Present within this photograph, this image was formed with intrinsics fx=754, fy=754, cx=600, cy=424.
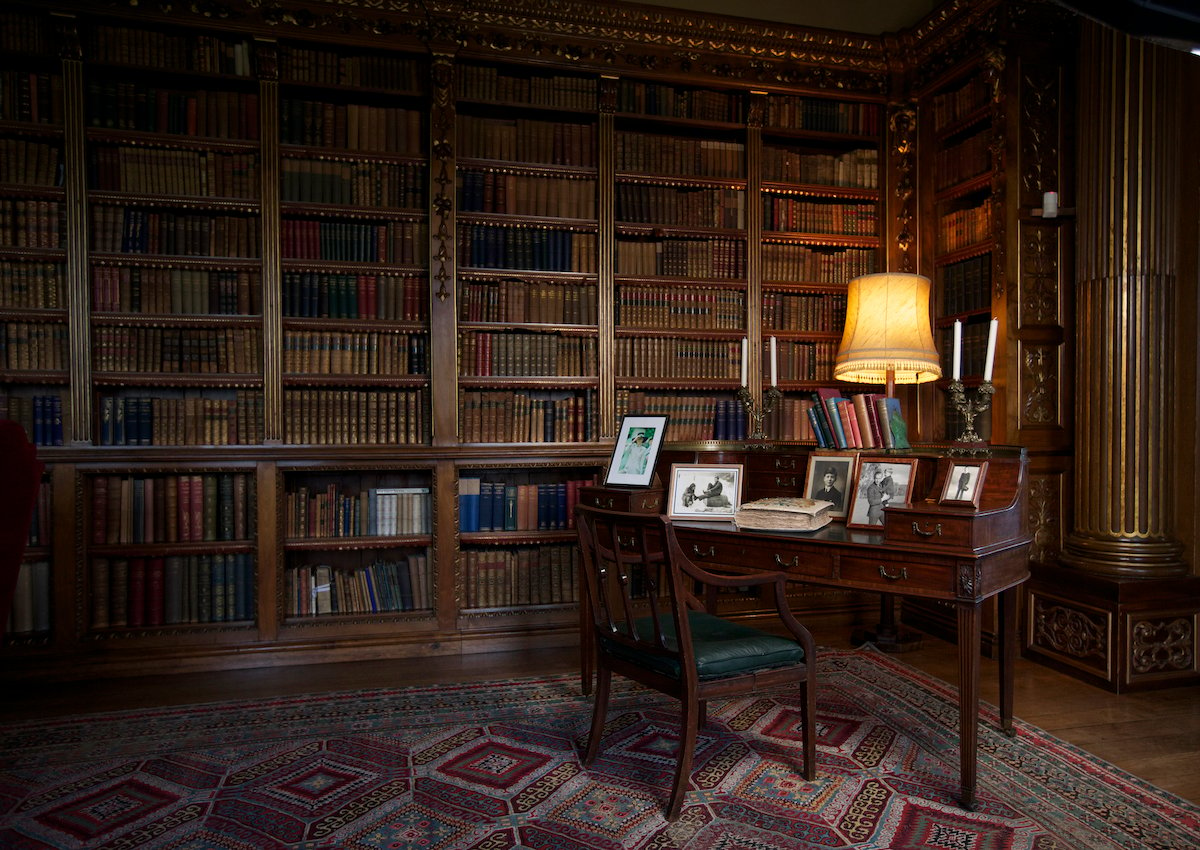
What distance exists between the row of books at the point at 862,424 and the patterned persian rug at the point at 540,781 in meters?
1.02

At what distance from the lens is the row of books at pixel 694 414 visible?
4133 millimetres

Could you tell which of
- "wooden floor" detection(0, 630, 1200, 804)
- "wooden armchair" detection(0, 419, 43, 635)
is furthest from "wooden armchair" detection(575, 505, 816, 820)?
"wooden armchair" detection(0, 419, 43, 635)

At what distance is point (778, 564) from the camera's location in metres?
2.42

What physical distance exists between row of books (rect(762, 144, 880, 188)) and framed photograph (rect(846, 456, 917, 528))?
7.37ft

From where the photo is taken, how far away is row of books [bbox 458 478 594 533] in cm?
387

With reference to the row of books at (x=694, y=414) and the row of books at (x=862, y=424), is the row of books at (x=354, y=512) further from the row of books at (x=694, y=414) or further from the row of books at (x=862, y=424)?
the row of books at (x=862, y=424)

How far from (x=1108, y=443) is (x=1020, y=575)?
1.27m

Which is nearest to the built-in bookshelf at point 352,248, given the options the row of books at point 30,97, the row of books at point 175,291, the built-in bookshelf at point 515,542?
the row of books at point 175,291

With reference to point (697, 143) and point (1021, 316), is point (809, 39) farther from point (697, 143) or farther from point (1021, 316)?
point (1021, 316)

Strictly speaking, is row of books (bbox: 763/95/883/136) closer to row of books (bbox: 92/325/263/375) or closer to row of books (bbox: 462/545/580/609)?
row of books (bbox: 462/545/580/609)

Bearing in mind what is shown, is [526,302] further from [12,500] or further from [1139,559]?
[1139,559]

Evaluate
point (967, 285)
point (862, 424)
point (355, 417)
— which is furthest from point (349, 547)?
point (967, 285)

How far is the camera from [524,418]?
3965mm

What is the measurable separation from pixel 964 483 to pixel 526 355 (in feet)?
7.56
